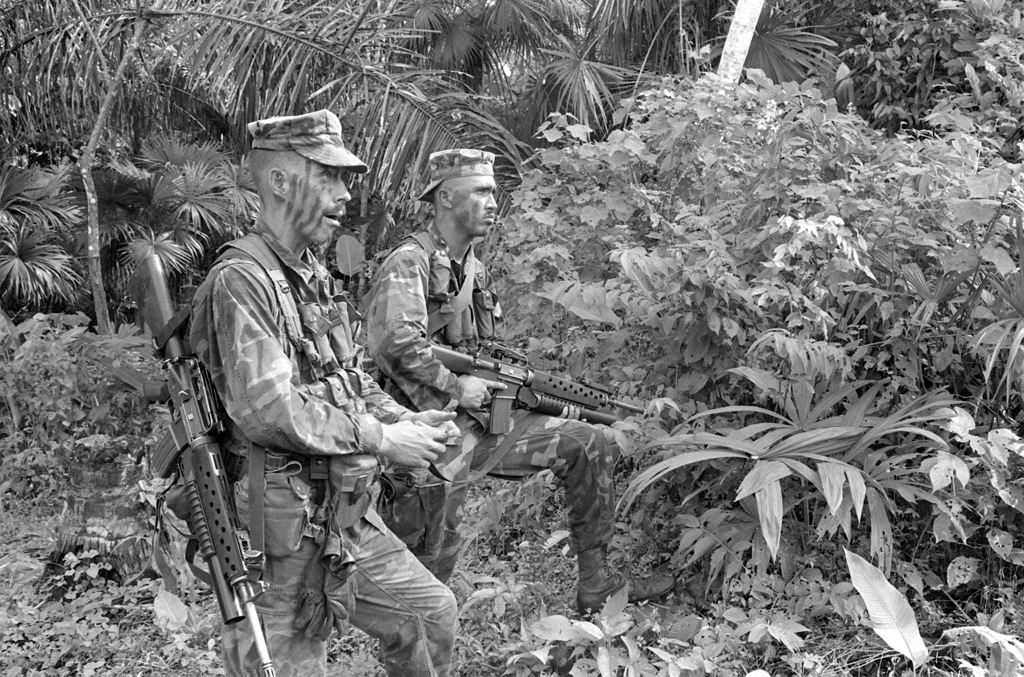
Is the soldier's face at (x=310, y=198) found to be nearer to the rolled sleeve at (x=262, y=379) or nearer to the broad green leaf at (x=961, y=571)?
the rolled sleeve at (x=262, y=379)

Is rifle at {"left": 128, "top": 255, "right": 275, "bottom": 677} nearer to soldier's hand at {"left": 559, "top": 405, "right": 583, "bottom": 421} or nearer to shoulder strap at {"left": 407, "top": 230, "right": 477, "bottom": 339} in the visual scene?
shoulder strap at {"left": 407, "top": 230, "right": 477, "bottom": 339}

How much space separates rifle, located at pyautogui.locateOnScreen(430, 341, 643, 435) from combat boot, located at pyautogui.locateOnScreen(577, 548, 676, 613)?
0.66 metres

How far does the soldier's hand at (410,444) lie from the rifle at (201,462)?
481 mm

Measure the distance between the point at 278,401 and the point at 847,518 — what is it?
2.44 m

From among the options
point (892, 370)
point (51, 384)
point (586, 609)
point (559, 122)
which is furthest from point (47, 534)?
point (892, 370)

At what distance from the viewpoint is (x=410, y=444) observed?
122 inches

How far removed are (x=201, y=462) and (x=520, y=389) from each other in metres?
1.95

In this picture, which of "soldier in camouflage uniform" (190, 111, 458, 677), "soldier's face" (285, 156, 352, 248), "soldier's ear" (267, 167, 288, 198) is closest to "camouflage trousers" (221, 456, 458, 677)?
"soldier in camouflage uniform" (190, 111, 458, 677)

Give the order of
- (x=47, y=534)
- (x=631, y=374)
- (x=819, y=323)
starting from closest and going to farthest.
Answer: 1. (x=819, y=323)
2. (x=631, y=374)
3. (x=47, y=534)

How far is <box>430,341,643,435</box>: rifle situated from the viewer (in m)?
4.63

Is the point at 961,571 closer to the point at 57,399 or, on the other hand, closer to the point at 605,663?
the point at 605,663

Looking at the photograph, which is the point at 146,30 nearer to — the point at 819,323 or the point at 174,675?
the point at 174,675

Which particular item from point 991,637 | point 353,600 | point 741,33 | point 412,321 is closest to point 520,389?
point 412,321

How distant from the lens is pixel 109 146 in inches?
403
